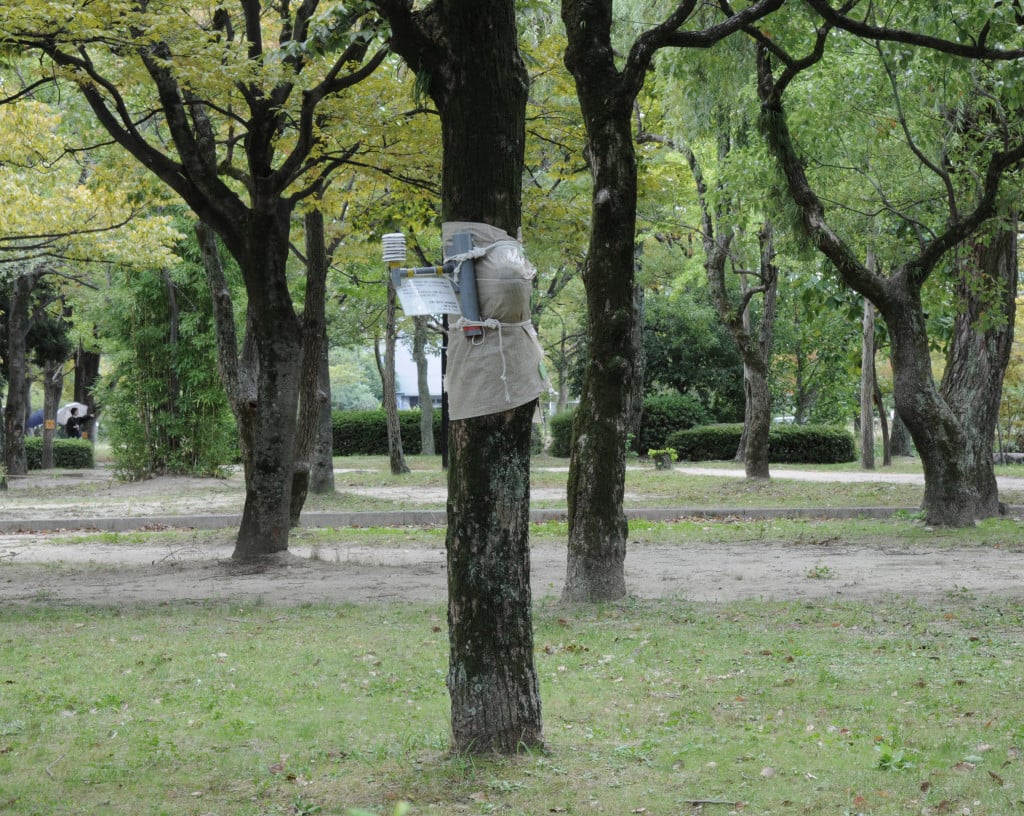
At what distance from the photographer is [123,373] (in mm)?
26469

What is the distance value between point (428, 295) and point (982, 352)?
12.7 meters

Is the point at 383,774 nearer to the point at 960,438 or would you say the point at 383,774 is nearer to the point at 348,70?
the point at 348,70

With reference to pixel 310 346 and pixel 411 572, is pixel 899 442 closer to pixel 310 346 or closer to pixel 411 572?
pixel 310 346

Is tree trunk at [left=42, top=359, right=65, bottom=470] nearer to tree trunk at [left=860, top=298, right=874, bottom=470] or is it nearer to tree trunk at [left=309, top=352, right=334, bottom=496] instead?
tree trunk at [left=309, top=352, right=334, bottom=496]

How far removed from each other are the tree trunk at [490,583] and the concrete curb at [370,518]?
41.4ft

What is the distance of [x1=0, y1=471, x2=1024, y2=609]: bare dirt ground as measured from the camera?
9969mm

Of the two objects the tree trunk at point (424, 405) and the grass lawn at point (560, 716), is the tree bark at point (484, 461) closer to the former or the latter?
the grass lawn at point (560, 716)

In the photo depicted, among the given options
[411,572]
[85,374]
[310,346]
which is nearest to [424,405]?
[85,374]

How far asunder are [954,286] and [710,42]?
25.8ft

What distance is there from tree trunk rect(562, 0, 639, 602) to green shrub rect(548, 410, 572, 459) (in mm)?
23574

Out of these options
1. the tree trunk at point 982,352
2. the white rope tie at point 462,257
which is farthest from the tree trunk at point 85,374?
the white rope tie at point 462,257

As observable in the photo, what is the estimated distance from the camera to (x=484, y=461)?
15.5ft

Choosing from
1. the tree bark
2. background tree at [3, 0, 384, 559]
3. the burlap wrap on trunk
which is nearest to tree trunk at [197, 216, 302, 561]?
background tree at [3, 0, 384, 559]

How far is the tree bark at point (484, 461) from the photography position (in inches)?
186
